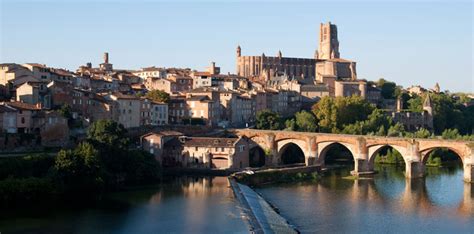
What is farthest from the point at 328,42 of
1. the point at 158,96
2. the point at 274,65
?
the point at 158,96

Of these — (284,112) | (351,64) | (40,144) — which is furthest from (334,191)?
(351,64)

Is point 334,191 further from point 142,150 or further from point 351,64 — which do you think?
point 351,64

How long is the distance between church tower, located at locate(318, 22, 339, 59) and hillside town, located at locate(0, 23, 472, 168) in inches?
334

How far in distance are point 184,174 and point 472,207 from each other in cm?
1711

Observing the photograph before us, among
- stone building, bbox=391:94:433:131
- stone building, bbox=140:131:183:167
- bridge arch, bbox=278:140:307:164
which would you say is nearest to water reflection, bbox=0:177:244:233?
stone building, bbox=140:131:183:167

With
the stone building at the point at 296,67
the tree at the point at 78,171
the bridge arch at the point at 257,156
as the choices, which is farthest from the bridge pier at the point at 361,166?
the stone building at the point at 296,67

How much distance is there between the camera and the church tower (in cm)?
9569

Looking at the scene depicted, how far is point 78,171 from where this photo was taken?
32312mm

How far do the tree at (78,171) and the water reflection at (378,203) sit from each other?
8.47 m

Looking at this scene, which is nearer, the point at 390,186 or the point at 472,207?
the point at 472,207

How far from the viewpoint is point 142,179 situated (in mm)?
37594

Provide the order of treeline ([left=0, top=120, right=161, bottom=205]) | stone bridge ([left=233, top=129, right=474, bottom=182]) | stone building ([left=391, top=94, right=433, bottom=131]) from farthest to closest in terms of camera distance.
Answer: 1. stone building ([left=391, top=94, right=433, bottom=131])
2. stone bridge ([left=233, top=129, right=474, bottom=182])
3. treeline ([left=0, top=120, right=161, bottom=205])

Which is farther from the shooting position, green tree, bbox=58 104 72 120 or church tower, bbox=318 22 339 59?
church tower, bbox=318 22 339 59

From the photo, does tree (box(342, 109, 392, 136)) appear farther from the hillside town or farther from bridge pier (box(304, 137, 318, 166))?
bridge pier (box(304, 137, 318, 166))
